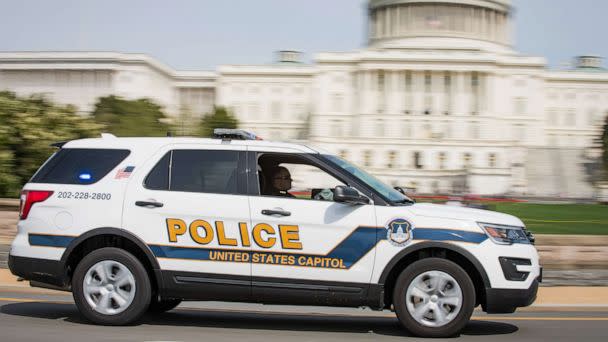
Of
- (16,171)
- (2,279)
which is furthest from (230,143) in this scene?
(16,171)

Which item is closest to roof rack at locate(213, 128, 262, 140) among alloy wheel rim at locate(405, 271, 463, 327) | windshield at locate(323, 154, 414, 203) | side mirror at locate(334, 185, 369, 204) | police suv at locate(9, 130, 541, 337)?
police suv at locate(9, 130, 541, 337)

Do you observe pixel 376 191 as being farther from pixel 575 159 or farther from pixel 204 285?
pixel 575 159

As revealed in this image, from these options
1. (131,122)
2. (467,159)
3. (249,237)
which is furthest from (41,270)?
(467,159)

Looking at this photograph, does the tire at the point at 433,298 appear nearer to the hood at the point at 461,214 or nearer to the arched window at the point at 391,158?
the hood at the point at 461,214

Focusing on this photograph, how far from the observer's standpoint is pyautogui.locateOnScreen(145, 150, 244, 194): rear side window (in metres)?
8.70

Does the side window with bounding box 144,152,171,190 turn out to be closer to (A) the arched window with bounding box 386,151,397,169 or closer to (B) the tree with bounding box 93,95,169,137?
(B) the tree with bounding box 93,95,169,137

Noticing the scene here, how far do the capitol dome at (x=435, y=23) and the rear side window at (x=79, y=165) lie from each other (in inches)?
4191

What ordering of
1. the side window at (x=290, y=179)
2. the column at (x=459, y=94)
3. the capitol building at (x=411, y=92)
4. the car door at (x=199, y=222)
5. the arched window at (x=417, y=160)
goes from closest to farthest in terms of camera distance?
the car door at (x=199, y=222) → the side window at (x=290, y=179) → the capitol building at (x=411, y=92) → the arched window at (x=417, y=160) → the column at (x=459, y=94)

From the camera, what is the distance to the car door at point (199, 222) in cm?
852

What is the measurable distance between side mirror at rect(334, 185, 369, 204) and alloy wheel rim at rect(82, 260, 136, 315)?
2.10 m

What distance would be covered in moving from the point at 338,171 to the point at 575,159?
77.3 m

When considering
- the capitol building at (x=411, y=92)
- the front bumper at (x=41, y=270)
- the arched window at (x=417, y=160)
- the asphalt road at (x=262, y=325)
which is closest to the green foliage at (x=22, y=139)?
the asphalt road at (x=262, y=325)

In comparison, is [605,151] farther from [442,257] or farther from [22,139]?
[442,257]

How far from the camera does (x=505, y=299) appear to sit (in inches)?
327
